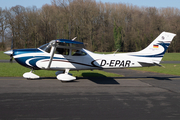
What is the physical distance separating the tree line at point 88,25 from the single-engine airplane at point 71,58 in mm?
34319

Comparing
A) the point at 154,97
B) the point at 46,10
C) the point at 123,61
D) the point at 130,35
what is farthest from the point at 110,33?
the point at 154,97

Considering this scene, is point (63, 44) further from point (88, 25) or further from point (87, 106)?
point (88, 25)

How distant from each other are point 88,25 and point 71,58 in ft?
143

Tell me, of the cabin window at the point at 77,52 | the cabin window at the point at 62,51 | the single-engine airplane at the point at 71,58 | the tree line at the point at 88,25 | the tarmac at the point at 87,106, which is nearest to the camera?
the tarmac at the point at 87,106

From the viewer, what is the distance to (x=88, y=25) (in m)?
52.5

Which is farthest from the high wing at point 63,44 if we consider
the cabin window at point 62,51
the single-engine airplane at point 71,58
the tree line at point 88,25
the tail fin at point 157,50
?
the tree line at point 88,25

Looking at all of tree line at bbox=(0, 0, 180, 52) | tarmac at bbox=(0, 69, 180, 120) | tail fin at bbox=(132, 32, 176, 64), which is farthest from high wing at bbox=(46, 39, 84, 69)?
tree line at bbox=(0, 0, 180, 52)

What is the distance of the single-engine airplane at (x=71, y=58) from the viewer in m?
9.66

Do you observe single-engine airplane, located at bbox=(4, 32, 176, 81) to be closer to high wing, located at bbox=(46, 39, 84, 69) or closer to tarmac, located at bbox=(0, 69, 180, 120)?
high wing, located at bbox=(46, 39, 84, 69)

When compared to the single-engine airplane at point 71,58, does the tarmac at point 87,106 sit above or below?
below

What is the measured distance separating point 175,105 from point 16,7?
190 ft

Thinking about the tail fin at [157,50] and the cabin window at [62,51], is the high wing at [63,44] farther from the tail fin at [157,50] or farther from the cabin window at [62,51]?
the tail fin at [157,50]

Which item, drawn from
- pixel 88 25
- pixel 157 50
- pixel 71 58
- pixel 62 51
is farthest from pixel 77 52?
pixel 88 25

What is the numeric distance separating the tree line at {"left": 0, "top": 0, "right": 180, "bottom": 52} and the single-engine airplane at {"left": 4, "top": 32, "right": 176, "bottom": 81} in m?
34.3
